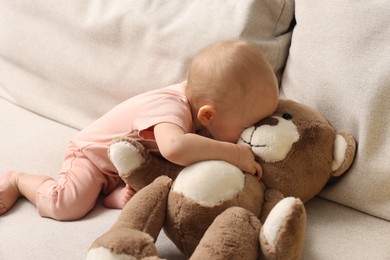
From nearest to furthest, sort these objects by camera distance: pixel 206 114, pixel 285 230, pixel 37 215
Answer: pixel 285 230
pixel 206 114
pixel 37 215

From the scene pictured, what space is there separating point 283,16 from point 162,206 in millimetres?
583

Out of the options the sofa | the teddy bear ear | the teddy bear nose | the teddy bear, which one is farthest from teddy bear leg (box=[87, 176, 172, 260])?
the teddy bear ear

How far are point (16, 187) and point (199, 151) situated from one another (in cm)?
51

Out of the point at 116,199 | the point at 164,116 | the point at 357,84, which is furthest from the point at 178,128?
the point at 357,84

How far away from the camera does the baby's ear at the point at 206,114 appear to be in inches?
39.9

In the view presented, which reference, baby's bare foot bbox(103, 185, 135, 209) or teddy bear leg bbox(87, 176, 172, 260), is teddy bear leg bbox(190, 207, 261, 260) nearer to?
teddy bear leg bbox(87, 176, 172, 260)

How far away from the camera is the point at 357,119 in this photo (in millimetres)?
1050

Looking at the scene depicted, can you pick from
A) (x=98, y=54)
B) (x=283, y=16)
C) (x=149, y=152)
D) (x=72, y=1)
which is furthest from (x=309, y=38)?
(x=72, y=1)

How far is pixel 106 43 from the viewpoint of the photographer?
138cm

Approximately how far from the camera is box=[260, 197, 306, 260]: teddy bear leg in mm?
790

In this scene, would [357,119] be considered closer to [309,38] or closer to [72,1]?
[309,38]

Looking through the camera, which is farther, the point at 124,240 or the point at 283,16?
the point at 283,16

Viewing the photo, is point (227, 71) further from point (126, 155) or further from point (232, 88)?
point (126, 155)

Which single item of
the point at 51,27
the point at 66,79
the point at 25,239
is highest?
the point at 51,27
